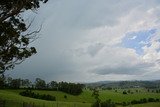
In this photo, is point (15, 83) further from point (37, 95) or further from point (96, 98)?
point (96, 98)

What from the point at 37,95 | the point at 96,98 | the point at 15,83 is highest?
the point at 15,83

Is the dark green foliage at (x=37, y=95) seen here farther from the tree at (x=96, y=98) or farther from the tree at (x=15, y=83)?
the tree at (x=96, y=98)

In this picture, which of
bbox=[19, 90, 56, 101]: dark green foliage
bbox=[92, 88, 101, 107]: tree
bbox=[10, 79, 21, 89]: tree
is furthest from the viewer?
bbox=[10, 79, 21, 89]: tree

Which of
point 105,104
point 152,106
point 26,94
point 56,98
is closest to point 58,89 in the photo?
point 56,98

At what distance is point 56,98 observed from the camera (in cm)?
12900

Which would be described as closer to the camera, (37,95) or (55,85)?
(37,95)

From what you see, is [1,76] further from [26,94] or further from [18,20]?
[26,94]

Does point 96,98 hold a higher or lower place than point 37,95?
lower

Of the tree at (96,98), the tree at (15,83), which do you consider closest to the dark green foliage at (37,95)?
the tree at (15,83)

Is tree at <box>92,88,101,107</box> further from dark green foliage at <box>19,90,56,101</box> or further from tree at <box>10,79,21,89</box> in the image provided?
tree at <box>10,79,21,89</box>

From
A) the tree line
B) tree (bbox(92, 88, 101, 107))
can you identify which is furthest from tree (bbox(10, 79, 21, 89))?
tree (bbox(92, 88, 101, 107))

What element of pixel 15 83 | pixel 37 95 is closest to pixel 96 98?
pixel 37 95

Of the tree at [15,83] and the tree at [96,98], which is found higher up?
the tree at [15,83]

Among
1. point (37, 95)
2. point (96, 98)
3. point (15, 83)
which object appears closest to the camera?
point (96, 98)
